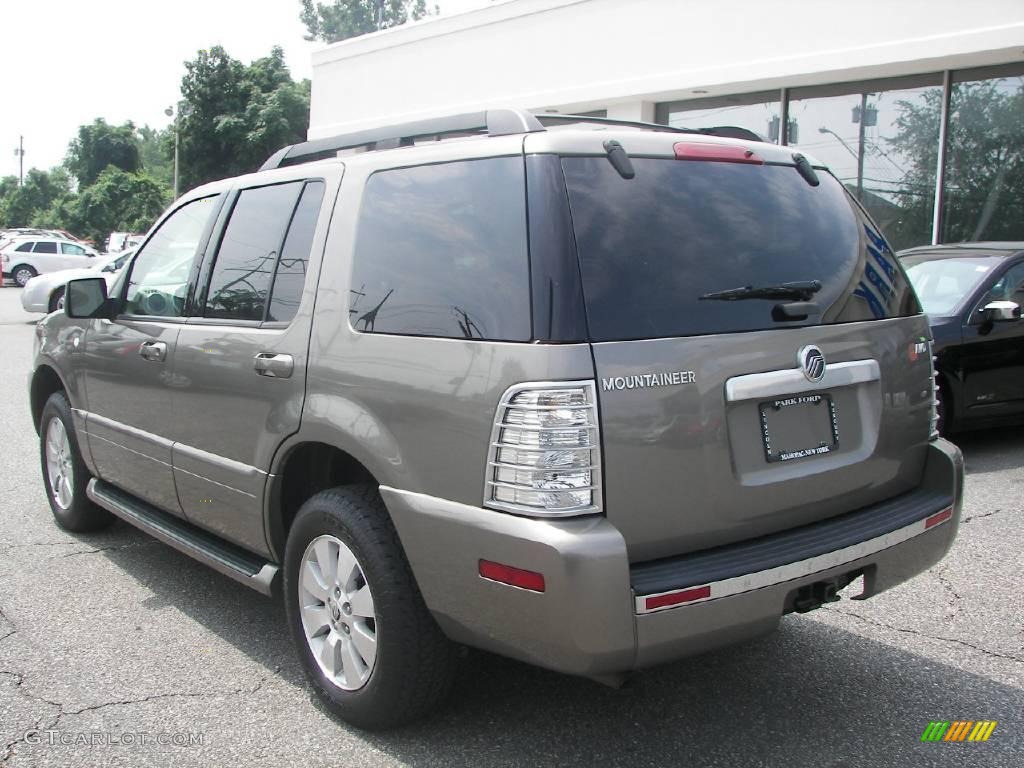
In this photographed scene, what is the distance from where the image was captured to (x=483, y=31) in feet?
60.4

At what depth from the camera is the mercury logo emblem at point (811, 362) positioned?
9.62ft

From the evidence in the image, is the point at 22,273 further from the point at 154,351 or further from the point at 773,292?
the point at 773,292

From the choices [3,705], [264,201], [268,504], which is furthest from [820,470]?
[3,705]

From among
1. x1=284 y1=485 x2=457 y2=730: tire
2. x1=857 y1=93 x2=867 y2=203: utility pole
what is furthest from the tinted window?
x1=857 y1=93 x2=867 y2=203: utility pole

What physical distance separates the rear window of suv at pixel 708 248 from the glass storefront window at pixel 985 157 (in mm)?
10946

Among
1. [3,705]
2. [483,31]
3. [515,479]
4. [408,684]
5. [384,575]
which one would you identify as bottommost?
[3,705]

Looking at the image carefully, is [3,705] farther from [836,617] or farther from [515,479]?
[836,617]

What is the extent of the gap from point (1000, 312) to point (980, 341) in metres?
0.25

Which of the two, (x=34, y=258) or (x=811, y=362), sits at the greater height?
(x=811, y=362)

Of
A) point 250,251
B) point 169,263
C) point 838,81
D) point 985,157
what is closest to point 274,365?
point 250,251

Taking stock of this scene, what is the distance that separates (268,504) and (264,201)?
1.24m

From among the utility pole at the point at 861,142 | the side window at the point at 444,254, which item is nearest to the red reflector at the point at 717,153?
the side window at the point at 444,254

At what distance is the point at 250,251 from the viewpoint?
386cm

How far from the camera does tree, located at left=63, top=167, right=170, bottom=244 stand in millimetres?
58344
